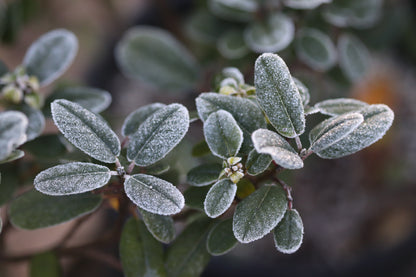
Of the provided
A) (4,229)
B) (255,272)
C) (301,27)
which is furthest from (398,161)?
(4,229)

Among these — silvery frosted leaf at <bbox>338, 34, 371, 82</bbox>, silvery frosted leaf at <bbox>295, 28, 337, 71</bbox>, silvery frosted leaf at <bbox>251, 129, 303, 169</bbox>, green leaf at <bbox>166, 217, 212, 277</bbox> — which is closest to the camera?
silvery frosted leaf at <bbox>251, 129, 303, 169</bbox>

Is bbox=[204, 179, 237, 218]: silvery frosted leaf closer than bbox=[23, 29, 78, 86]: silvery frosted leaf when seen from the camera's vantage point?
Yes

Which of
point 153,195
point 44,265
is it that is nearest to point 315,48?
point 153,195

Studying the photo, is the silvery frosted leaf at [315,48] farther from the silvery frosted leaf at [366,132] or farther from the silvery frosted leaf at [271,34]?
the silvery frosted leaf at [366,132]

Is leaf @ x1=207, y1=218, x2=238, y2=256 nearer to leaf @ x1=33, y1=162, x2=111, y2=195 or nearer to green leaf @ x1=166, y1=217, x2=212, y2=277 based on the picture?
green leaf @ x1=166, y1=217, x2=212, y2=277

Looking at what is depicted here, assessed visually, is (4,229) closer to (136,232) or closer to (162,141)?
(136,232)

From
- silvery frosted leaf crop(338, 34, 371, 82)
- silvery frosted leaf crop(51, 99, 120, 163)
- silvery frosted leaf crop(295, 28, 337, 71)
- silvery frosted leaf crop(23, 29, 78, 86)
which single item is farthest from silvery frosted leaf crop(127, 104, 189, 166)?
silvery frosted leaf crop(338, 34, 371, 82)

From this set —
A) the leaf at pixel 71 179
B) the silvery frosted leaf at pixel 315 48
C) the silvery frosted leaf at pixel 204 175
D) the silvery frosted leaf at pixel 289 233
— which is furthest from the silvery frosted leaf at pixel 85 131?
the silvery frosted leaf at pixel 315 48
